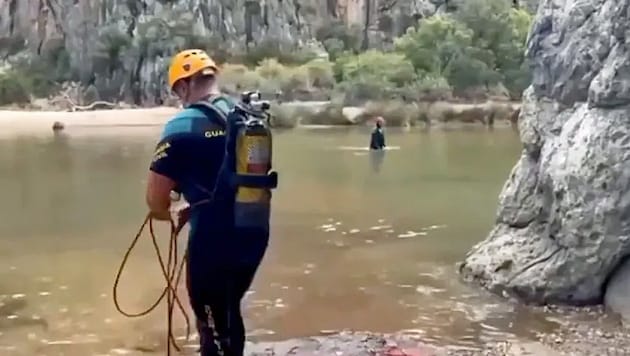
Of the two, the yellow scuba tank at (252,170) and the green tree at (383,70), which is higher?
the yellow scuba tank at (252,170)

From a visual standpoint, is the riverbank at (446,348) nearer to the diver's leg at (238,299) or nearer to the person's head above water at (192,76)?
the diver's leg at (238,299)

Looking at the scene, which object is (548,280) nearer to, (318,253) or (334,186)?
(318,253)

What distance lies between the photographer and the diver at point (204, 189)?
A: 4.84 metres

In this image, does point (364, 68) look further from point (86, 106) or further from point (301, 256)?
point (301, 256)

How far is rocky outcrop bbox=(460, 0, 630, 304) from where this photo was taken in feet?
28.3

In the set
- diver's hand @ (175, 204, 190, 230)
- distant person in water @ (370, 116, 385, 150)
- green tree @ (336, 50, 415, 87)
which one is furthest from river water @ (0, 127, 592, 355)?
green tree @ (336, 50, 415, 87)

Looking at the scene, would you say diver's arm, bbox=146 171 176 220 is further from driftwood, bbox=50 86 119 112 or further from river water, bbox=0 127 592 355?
driftwood, bbox=50 86 119 112

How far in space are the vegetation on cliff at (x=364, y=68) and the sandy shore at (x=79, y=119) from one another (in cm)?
528

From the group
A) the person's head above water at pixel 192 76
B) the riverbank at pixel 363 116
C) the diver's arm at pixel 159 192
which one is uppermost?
the person's head above water at pixel 192 76

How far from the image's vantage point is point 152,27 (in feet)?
232

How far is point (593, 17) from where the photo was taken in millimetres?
9289

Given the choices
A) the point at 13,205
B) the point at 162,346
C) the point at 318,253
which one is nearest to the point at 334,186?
the point at 13,205

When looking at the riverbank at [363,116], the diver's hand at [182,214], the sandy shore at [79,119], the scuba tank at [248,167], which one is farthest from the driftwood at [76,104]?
the scuba tank at [248,167]

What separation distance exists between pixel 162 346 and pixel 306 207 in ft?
29.0
